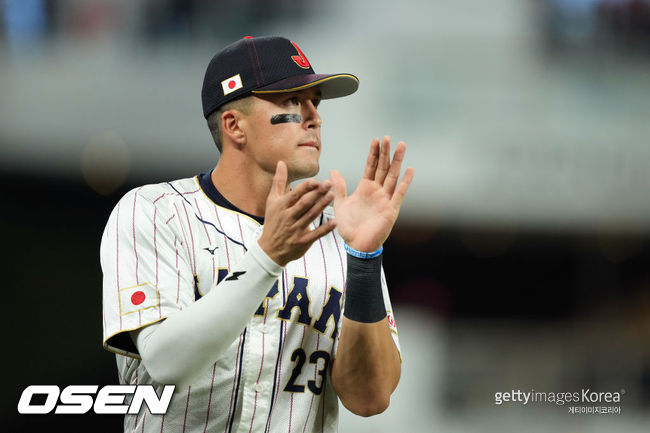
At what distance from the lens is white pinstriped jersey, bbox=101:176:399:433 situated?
2232mm

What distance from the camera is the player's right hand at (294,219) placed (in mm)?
1987

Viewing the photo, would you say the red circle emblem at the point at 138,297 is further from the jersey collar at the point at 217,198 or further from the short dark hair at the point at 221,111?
the short dark hair at the point at 221,111

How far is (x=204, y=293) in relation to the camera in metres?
2.33

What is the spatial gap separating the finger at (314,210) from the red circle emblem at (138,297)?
0.57 metres

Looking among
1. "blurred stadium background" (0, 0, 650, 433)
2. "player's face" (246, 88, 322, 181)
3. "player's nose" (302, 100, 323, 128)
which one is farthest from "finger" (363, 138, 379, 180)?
"blurred stadium background" (0, 0, 650, 433)

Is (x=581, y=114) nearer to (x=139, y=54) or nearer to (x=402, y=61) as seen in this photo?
(x=402, y=61)

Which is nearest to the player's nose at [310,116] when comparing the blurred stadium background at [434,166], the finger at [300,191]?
the finger at [300,191]

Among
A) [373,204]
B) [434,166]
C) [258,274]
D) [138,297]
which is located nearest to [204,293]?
[138,297]

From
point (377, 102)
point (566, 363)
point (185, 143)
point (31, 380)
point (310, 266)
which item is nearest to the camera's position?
point (310, 266)

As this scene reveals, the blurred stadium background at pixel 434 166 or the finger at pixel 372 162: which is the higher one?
the finger at pixel 372 162

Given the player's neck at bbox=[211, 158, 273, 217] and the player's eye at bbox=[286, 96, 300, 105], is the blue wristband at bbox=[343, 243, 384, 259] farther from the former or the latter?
the player's eye at bbox=[286, 96, 300, 105]

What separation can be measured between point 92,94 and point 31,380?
3097 mm

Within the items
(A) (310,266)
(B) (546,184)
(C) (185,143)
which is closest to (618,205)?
(B) (546,184)

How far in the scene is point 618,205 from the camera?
9000 mm
